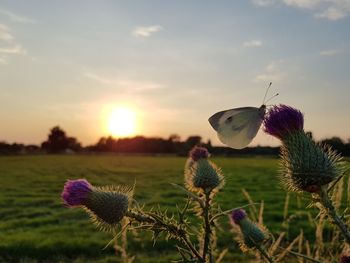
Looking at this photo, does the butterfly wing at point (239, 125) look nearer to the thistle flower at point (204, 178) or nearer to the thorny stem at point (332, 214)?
the thistle flower at point (204, 178)

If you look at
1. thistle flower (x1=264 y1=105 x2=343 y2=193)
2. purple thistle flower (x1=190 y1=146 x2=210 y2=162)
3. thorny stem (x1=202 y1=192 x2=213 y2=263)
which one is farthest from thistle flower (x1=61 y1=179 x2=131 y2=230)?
purple thistle flower (x1=190 y1=146 x2=210 y2=162)

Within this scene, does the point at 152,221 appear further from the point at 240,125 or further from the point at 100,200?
the point at 240,125

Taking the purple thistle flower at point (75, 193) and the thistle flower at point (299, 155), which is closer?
the thistle flower at point (299, 155)

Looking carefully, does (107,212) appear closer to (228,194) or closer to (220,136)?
(220,136)

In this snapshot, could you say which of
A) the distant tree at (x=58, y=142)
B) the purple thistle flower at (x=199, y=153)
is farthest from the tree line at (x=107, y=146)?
the purple thistle flower at (x=199, y=153)

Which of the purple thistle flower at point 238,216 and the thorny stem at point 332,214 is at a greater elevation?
the thorny stem at point 332,214

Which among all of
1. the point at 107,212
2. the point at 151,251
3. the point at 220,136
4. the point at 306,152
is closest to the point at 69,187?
the point at 107,212

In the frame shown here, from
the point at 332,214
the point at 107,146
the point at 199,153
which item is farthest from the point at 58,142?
the point at 332,214
